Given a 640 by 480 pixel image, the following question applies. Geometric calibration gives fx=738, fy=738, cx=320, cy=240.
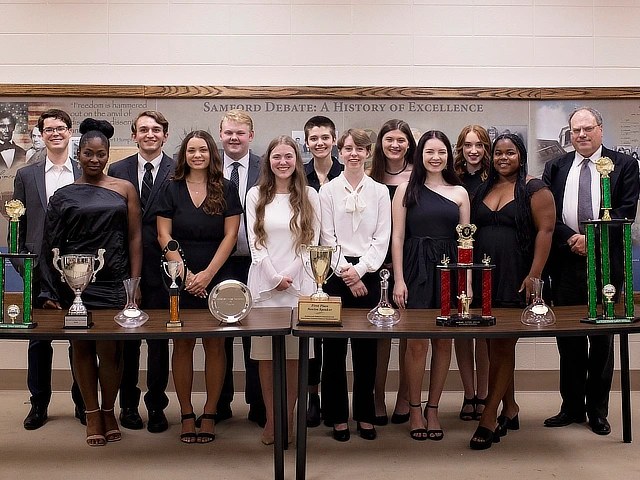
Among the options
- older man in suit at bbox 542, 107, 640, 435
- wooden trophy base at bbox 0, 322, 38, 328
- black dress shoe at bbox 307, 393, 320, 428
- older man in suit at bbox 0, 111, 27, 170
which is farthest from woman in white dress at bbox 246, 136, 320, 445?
older man in suit at bbox 0, 111, 27, 170

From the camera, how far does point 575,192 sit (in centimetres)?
431

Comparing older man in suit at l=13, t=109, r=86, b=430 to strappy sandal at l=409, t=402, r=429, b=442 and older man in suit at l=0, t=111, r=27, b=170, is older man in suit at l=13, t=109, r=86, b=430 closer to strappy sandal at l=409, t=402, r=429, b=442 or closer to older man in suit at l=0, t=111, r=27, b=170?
older man in suit at l=0, t=111, r=27, b=170

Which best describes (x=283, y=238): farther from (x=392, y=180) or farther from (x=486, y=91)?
(x=486, y=91)

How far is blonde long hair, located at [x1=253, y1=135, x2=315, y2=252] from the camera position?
152 inches

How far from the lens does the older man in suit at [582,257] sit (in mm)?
4152

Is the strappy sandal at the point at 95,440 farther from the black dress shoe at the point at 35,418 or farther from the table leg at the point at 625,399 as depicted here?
the table leg at the point at 625,399

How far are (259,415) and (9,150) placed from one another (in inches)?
102

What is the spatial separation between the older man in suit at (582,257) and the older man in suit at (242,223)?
1687mm

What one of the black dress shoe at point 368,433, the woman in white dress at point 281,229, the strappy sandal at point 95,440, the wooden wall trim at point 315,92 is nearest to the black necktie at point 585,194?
the wooden wall trim at point 315,92

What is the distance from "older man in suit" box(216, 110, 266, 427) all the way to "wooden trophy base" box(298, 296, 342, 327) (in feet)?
3.57

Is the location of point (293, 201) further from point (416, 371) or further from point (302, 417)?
point (302, 417)

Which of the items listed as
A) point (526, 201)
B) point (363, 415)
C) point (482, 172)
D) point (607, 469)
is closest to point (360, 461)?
point (363, 415)

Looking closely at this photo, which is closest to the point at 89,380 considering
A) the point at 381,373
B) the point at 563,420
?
the point at 381,373

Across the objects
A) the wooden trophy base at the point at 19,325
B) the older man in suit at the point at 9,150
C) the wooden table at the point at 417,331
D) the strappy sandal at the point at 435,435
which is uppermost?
the older man in suit at the point at 9,150
